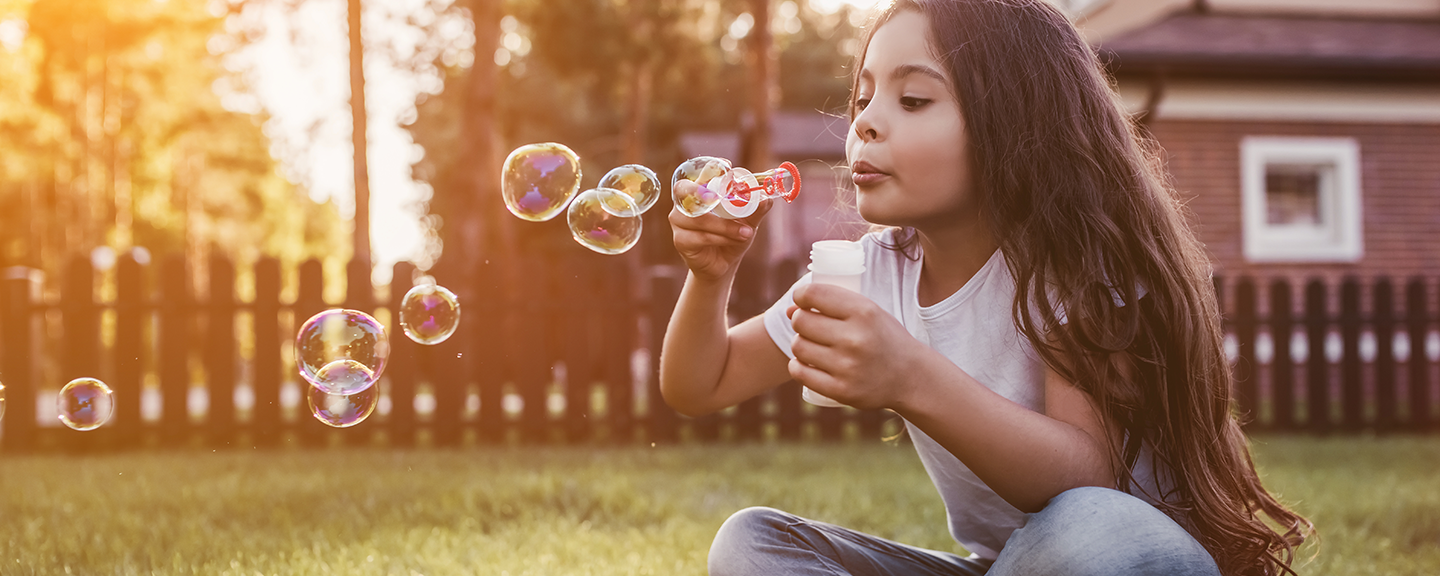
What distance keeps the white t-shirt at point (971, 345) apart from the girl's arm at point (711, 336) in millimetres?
90

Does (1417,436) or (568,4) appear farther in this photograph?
(568,4)

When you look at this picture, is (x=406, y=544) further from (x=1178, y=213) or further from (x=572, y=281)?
(x=572, y=281)

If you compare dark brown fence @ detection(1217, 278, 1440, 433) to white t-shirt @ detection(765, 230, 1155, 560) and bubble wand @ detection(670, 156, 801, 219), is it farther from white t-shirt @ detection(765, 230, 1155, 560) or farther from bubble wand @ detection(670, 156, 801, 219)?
bubble wand @ detection(670, 156, 801, 219)

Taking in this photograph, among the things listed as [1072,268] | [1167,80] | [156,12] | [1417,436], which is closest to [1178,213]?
[1072,268]

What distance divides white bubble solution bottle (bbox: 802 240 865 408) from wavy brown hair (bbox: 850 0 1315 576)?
0.28 metres

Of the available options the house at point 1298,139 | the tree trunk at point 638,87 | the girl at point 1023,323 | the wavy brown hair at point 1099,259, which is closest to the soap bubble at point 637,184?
the girl at point 1023,323

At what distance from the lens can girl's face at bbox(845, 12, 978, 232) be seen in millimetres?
1677

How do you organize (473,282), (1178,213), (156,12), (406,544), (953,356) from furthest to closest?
(156,12)
(473,282)
(406,544)
(1178,213)
(953,356)

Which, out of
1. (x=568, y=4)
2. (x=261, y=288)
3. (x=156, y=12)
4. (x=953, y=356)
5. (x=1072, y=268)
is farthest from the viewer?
(x=156, y=12)

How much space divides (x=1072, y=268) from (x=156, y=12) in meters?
21.6

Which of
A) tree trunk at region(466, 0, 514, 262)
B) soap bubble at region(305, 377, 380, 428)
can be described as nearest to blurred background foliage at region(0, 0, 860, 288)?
tree trunk at region(466, 0, 514, 262)

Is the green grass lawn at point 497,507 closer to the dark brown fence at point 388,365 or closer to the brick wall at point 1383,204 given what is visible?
the dark brown fence at point 388,365

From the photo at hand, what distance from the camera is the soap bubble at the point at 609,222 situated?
246 centimetres

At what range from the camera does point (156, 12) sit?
1928 cm
